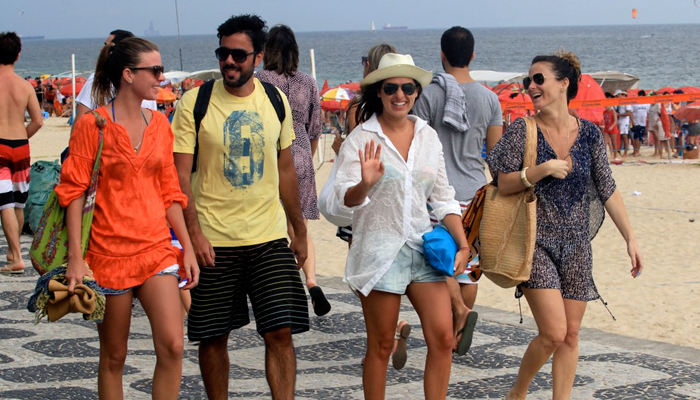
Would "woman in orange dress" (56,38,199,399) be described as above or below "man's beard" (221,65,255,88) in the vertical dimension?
below

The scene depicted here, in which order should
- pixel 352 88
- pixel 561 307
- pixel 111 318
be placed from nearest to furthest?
pixel 111 318 → pixel 561 307 → pixel 352 88

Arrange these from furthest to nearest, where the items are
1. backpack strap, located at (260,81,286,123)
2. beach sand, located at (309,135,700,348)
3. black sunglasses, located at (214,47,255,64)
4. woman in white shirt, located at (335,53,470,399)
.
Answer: beach sand, located at (309,135,700,348) → backpack strap, located at (260,81,286,123) → black sunglasses, located at (214,47,255,64) → woman in white shirt, located at (335,53,470,399)

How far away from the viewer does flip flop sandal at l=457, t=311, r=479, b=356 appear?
5535mm

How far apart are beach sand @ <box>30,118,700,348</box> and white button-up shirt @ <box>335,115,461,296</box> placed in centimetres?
317

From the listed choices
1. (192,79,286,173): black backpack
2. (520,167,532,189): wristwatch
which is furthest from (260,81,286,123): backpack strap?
(520,167,532,189): wristwatch

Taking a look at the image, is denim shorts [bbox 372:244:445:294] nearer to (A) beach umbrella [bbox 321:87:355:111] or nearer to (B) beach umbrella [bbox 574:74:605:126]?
(B) beach umbrella [bbox 574:74:605:126]

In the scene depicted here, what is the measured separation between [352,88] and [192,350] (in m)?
26.0

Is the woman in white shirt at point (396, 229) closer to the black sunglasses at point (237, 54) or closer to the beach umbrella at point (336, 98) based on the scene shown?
the black sunglasses at point (237, 54)

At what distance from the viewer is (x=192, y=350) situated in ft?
20.2

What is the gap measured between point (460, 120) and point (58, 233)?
259 cm

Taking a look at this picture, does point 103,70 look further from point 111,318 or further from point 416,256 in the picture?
point 416,256

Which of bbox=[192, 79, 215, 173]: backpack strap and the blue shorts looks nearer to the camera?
bbox=[192, 79, 215, 173]: backpack strap

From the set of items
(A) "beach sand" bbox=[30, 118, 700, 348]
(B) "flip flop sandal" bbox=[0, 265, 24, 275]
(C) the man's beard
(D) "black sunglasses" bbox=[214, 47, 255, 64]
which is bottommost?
(A) "beach sand" bbox=[30, 118, 700, 348]

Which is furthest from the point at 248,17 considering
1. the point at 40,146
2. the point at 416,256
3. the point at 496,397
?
the point at 40,146
